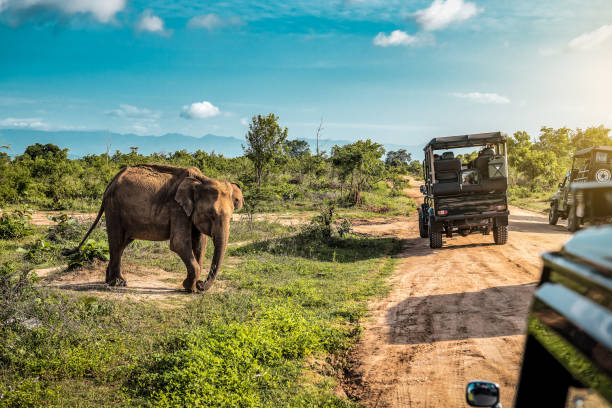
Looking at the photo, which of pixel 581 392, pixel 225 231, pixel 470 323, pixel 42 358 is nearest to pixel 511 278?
A: pixel 470 323

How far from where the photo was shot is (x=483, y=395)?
1.82 metres

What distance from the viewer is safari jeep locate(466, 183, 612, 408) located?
3.95 ft

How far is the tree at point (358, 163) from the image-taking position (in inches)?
1024

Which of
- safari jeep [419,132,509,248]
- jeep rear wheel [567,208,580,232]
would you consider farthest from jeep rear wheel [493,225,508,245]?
→ jeep rear wheel [567,208,580,232]

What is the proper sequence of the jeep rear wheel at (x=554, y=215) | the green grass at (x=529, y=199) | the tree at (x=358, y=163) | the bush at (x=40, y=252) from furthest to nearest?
the tree at (x=358, y=163) → the green grass at (x=529, y=199) → the jeep rear wheel at (x=554, y=215) → the bush at (x=40, y=252)

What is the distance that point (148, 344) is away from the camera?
551 cm

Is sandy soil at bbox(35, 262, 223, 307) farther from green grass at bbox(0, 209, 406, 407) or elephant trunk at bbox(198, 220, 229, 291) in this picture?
green grass at bbox(0, 209, 406, 407)

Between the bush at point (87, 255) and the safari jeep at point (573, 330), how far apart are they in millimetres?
9404

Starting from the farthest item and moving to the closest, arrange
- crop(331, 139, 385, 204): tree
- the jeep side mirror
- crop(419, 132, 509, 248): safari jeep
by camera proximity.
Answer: crop(331, 139, 385, 204): tree → crop(419, 132, 509, 248): safari jeep → the jeep side mirror

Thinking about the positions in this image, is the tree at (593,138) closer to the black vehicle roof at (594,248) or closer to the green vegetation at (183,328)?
the green vegetation at (183,328)

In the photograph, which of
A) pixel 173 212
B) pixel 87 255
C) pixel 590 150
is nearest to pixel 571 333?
pixel 173 212

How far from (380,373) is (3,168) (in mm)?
15965

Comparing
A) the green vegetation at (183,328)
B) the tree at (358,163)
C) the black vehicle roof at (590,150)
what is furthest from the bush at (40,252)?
the tree at (358,163)

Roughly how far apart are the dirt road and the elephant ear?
398 cm
